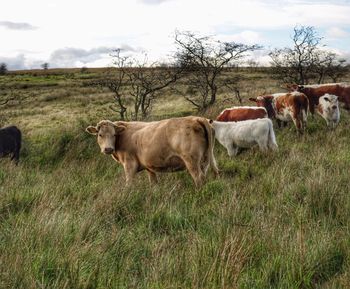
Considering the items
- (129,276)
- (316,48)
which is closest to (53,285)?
(129,276)

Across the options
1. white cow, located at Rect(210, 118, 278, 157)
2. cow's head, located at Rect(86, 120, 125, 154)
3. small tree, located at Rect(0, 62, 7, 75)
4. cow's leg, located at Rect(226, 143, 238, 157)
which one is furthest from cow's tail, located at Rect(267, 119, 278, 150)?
small tree, located at Rect(0, 62, 7, 75)

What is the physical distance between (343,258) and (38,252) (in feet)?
8.33

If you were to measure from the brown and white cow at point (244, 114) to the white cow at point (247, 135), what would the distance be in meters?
1.27

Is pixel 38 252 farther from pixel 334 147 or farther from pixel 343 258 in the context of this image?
pixel 334 147

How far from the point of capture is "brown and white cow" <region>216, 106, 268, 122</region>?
39.0 feet

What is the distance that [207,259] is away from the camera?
11.4ft

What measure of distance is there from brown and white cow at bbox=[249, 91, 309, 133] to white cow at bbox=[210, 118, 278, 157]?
2.86 metres

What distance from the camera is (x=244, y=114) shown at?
12.1 meters

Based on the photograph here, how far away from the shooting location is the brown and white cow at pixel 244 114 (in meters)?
11.9

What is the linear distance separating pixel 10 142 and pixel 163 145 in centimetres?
749

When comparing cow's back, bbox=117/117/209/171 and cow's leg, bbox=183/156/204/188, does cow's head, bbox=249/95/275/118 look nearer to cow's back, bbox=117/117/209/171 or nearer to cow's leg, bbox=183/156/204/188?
cow's back, bbox=117/117/209/171

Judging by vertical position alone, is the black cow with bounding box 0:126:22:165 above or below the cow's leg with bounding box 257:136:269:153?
below

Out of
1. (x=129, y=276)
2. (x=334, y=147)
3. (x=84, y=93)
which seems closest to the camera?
(x=129, y=276)

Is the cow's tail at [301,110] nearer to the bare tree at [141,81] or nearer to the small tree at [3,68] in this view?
the bare tree at [141,81]
